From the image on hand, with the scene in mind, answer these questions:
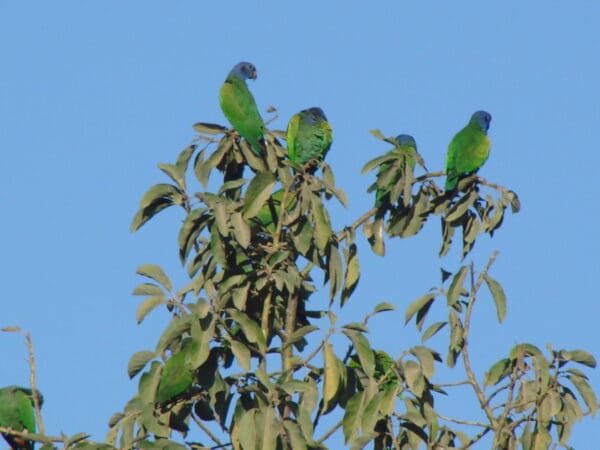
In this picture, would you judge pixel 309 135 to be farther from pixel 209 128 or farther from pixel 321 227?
pixel 321 227

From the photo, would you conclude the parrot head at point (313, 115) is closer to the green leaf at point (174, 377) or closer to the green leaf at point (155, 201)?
the green leaf at point (155, 201)

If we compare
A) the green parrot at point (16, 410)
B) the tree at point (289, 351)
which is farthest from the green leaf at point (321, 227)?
the green parrot at point (16, 410)

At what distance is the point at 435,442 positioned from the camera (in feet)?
13.9

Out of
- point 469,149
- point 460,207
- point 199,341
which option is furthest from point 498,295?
point 469,149

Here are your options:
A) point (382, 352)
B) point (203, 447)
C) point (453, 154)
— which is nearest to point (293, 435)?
point (203, 447)

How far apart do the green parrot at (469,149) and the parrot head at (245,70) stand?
1.79 meters

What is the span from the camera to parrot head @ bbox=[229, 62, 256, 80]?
838 centimetres

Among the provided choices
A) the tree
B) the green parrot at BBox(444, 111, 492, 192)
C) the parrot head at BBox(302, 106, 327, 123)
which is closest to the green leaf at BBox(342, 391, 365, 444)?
the tree

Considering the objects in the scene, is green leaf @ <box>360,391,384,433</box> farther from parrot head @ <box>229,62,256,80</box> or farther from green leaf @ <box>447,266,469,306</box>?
parrot head @ <box>229,62,256,80</box>

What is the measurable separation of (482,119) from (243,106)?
2268mm

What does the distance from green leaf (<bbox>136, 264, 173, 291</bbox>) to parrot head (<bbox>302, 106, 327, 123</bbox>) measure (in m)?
3.39

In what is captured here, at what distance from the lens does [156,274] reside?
4.50 m

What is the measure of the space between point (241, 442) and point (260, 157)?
1.83 m

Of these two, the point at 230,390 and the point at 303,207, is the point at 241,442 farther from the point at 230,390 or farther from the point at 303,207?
the point at 303,207
